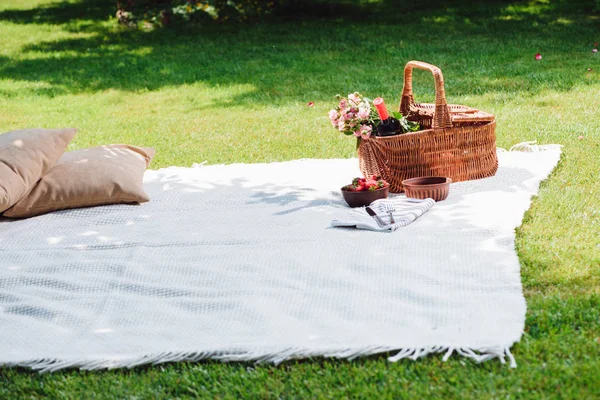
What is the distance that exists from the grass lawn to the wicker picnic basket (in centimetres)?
47

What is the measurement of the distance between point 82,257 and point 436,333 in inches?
71.5

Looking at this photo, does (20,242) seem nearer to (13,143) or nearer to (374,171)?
(13,143)

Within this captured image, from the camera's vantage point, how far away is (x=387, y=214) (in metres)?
4.06

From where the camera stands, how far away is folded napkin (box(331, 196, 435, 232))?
398 cm

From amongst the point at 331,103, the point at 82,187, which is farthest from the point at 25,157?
the point at 331,103

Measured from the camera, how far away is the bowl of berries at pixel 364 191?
173 inches

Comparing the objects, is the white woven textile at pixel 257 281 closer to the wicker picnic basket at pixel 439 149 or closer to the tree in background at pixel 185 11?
the wicker picnic basket at pixel 439 149

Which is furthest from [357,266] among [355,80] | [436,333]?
[355,80]

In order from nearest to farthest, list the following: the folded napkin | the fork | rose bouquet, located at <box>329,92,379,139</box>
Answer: the folded napkin, the fork, rose bouquet, located at <box>329,92,379,139</box>

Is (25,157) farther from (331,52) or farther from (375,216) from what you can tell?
(331,52)

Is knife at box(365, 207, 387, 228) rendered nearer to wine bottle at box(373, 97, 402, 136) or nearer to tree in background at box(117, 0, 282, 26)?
wine bottle at box(373, 97, 402, 136)

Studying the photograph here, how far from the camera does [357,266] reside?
3.53 m

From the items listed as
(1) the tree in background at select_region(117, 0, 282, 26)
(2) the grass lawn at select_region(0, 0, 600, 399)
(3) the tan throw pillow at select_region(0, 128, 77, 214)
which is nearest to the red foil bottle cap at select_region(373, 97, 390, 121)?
(2) the grass lawn at select_region(0, 0, 600, 399)

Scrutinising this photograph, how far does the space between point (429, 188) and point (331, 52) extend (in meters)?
5.57
